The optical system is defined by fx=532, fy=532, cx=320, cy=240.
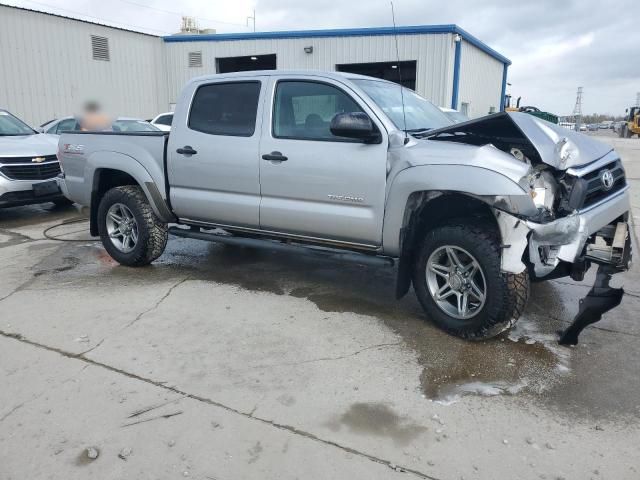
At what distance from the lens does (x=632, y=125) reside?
43.4 metres

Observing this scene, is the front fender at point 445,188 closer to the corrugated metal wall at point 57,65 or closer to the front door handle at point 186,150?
the front door handle at point 186,150

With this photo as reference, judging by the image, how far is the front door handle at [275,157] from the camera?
4590 millimetres

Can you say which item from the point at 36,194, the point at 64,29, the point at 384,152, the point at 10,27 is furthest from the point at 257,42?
the point at 384,152

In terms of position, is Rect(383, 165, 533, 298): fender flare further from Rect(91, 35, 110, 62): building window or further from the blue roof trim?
Rect(91, 35, 110, 62): building window

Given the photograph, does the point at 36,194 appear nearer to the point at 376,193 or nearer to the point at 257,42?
the point at 376,193

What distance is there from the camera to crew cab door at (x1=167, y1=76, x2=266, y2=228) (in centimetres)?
488

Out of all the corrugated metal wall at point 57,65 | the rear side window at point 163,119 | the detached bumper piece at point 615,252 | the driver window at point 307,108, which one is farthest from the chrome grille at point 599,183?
the corrugated metal wall at point 57,65

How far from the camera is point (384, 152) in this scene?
4.11 m

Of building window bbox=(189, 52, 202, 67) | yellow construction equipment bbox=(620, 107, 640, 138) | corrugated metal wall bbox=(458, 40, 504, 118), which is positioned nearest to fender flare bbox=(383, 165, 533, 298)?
corrugated metal wall bbox=(458, 40, 504, 118)

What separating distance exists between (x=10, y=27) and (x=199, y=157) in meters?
15.6

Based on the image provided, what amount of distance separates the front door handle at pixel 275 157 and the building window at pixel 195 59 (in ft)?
64.4

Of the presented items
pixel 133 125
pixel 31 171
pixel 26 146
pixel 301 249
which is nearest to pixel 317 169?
pixel 301 249

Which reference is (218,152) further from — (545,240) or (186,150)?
(545,240)

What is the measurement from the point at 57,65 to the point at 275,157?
55.5 feet
